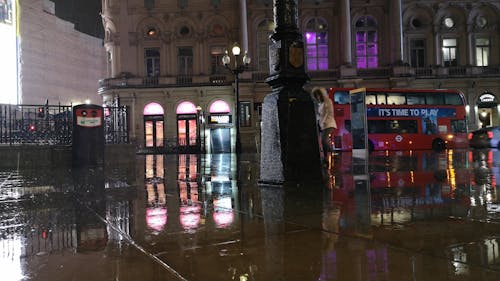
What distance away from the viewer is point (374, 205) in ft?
16.1

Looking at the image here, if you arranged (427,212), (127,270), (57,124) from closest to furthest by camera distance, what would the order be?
(127,270) < (427,212) < (57,124)

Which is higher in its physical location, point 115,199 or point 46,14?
point 46,14

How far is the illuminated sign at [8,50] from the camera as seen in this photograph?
4500 cm

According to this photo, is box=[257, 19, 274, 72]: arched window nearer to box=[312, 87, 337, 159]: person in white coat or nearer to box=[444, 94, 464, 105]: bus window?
box=[444, 94, 464, 105]: bus window

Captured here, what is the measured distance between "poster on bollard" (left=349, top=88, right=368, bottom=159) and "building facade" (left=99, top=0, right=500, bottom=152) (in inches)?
1023

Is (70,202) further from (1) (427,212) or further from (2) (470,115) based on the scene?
(2) (470,115)

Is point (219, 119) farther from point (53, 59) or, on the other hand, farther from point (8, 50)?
point (53, 59)

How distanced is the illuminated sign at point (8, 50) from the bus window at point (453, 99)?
41112mm

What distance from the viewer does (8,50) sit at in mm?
46281

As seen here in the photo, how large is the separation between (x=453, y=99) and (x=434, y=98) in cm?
157

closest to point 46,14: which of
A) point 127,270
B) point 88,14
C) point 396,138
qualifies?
point 88,14

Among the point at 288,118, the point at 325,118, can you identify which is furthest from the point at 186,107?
the point at 288,118

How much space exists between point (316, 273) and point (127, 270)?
117 cm

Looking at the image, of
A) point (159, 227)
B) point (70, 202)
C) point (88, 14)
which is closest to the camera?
point (159, 227)
